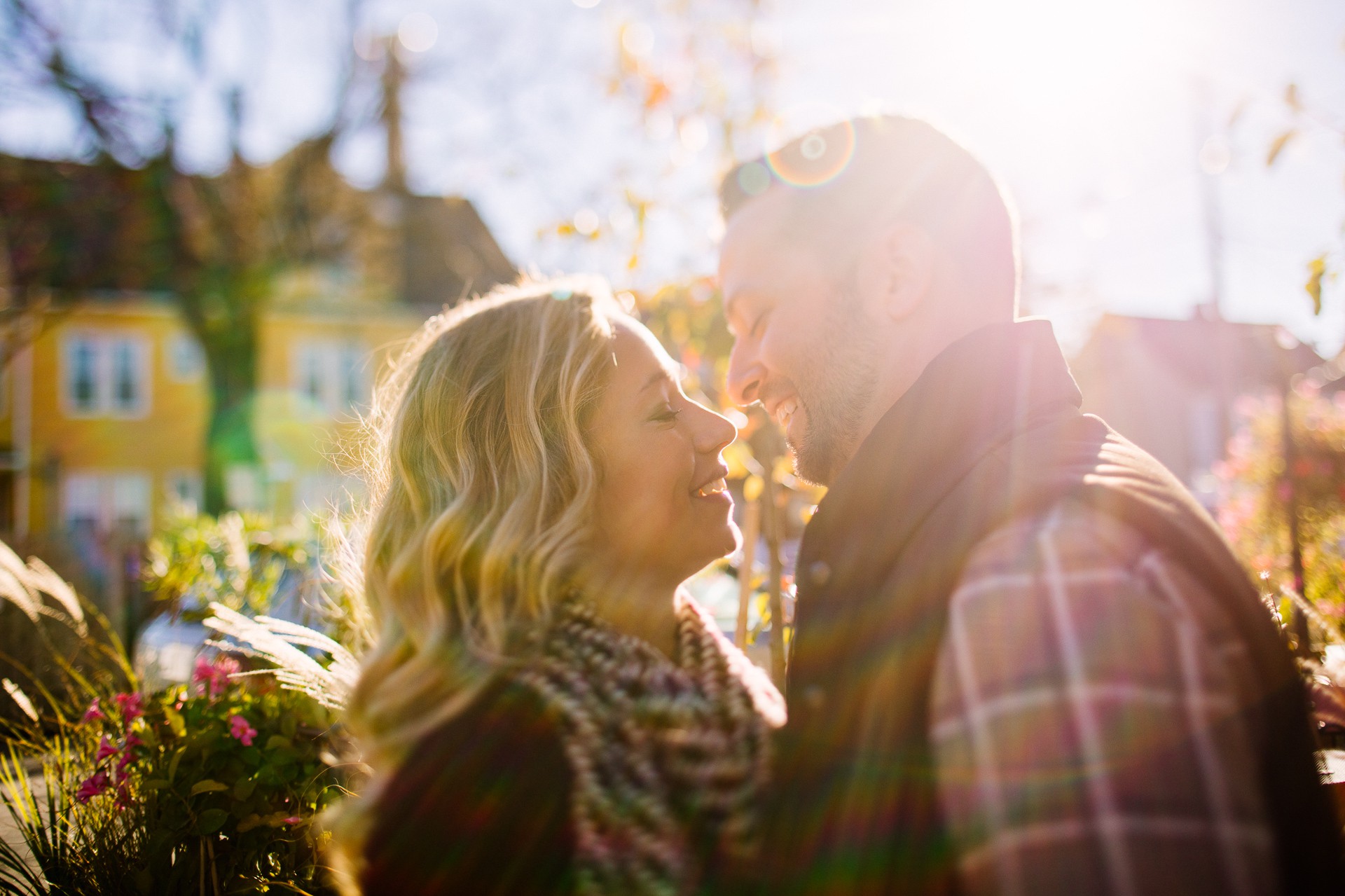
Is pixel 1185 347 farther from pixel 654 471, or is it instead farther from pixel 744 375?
pixel 654 471

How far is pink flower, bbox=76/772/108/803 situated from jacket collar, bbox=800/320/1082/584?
2.37m

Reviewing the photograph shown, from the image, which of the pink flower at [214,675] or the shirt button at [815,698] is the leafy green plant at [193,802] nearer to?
the pink flower at [214,675]

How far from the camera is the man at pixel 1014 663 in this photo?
39.8 inches

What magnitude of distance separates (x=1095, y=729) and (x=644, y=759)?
2.26 ft

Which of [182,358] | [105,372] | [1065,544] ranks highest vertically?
[182,358]

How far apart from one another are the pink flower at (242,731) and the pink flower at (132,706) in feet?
1.30

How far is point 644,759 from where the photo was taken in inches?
55.3

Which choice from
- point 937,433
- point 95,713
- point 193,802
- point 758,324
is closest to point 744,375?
point 758,324

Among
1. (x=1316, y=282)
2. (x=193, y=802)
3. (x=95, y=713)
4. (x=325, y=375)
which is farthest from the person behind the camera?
(x=325, y=375)

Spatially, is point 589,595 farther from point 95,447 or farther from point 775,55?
point 95,447

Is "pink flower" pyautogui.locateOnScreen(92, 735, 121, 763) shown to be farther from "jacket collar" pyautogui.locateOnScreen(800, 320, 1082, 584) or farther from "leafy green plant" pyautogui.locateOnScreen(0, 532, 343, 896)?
"jacket collar" pyautogui.locateOnScreen(800, 320, 1082, 584)

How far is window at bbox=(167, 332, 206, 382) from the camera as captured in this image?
983 inches

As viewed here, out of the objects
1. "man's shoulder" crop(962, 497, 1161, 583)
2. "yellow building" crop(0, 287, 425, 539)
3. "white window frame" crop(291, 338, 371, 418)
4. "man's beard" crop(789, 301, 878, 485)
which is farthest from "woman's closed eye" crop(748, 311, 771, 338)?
"white window frame" crop(291, 338, 371, 418)

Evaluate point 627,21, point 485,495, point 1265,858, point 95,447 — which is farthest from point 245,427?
point 1265,858
